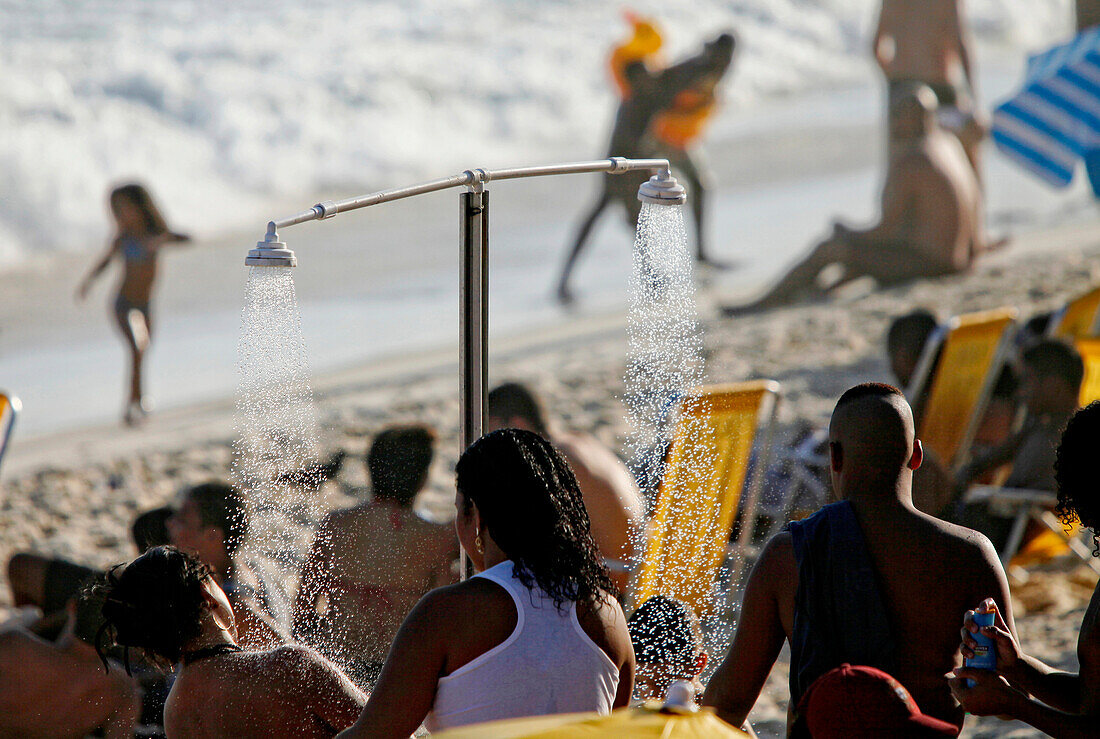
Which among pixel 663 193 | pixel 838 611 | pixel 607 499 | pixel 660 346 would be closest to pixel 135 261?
pixel 660 346

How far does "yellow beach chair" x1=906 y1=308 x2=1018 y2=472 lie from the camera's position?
14.2 feet

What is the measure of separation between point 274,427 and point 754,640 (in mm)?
2871

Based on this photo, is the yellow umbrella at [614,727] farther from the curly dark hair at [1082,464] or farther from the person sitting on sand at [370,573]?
the person sitting on sand at [370,573]

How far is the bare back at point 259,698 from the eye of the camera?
183cm

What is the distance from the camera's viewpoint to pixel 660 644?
253cm

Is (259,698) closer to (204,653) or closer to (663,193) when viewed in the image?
(204,653)

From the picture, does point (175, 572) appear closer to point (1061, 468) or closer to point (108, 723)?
point (108, 723)

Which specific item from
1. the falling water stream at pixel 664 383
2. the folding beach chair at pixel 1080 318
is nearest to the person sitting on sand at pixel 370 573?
the falling water stream at pixel 664 383

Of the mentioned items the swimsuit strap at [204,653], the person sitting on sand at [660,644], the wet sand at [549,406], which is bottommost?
the wet sand at [549,406]

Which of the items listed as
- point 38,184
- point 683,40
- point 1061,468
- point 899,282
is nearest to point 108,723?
point 1061,468

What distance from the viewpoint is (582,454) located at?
337cm

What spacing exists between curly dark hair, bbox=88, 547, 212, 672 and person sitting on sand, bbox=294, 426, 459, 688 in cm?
90

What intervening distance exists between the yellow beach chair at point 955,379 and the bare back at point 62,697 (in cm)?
282

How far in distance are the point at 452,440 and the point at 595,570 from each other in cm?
468
